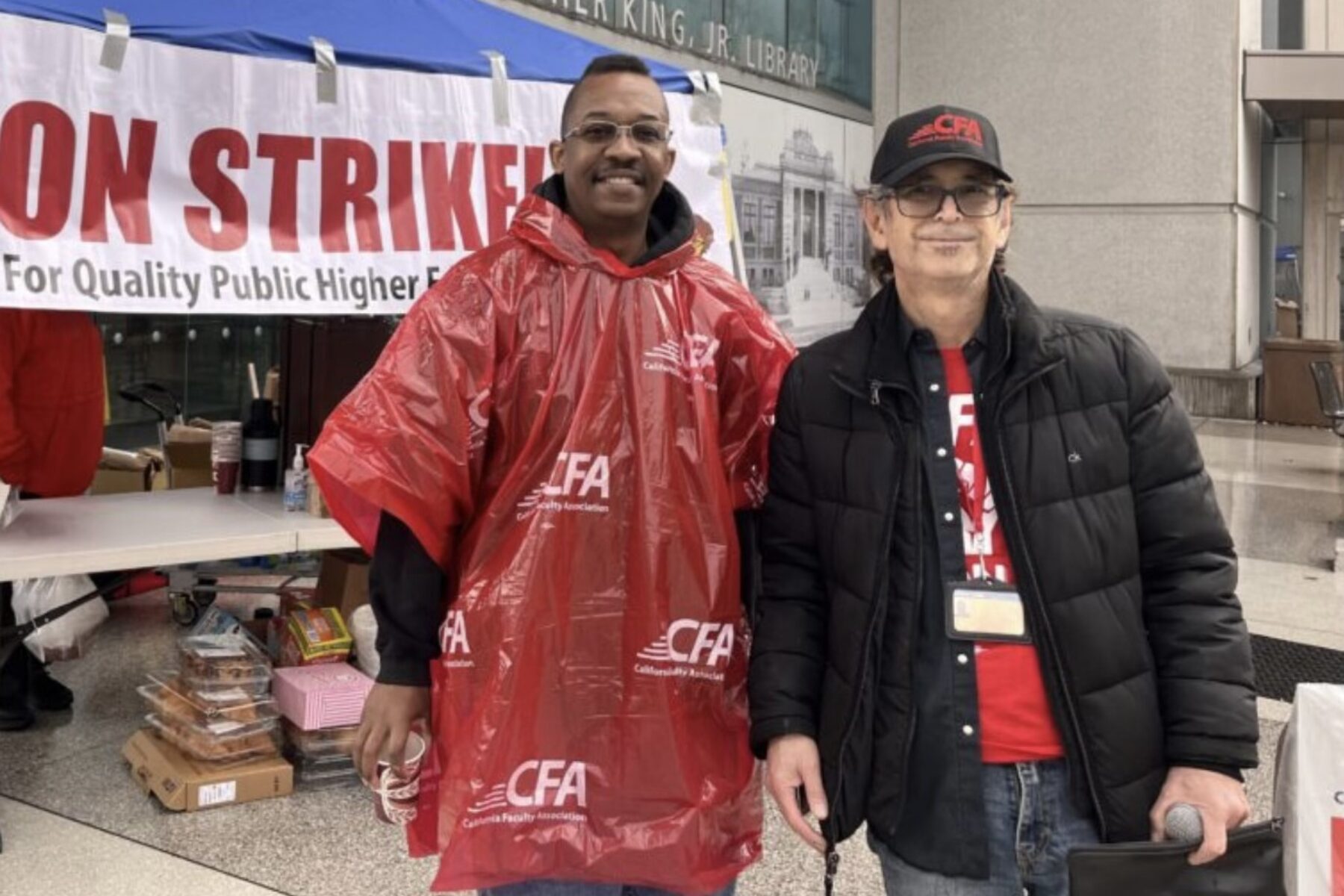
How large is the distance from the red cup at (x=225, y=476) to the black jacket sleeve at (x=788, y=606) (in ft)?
11.7

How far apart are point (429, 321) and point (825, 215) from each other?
1338cm

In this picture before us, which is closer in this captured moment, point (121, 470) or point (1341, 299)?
point (121, 470)

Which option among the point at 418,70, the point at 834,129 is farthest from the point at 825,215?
the point at 418,70

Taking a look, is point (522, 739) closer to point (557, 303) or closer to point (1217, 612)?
point (557, 303)

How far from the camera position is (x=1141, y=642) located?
175 cm

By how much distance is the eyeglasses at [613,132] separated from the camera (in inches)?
77.3

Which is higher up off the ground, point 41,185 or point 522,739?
point 41,185

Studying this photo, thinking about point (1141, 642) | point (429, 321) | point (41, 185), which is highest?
point (41, 185)

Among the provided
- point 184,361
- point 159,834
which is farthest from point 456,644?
point 184,361

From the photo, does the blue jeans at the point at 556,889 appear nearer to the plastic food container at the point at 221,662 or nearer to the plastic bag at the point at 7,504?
the plastic food container at the point at 221,662

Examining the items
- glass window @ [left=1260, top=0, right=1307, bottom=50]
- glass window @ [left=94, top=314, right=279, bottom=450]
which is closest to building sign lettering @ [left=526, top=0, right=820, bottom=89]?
glass window @ [left=94, top=314, right=279, bottom=450]

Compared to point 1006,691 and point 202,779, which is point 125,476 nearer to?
point 202,779

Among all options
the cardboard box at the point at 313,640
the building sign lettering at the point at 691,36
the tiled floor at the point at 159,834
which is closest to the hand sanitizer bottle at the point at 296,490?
the cardboard box at the point at 313,640

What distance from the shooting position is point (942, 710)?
174 centimetres
